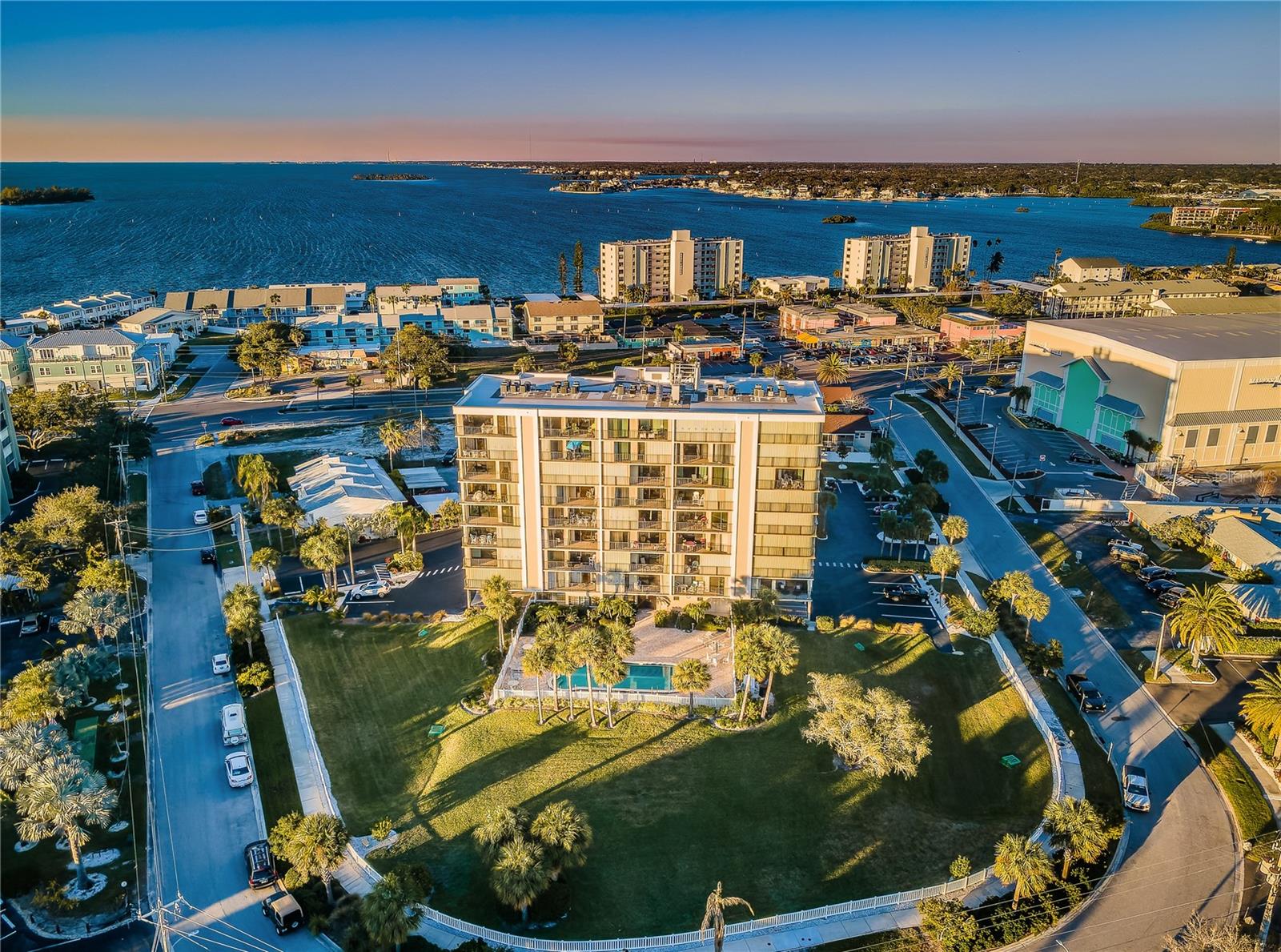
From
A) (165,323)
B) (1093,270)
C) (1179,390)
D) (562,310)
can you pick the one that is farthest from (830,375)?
(165,323)

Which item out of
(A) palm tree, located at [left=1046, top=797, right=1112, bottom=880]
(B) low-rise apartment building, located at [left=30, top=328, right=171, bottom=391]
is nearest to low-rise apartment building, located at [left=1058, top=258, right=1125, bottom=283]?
(A) palm tree, located at [left=1046, top=797, right=1112, bottom=880]

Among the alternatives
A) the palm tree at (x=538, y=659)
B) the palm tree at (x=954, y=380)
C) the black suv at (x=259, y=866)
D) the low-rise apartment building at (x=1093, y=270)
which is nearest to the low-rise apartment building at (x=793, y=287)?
the low-rise apartment building at (x=1093, y=270)

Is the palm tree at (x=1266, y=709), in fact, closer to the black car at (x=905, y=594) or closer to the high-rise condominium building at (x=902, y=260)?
the black car at (x=905, y=594)

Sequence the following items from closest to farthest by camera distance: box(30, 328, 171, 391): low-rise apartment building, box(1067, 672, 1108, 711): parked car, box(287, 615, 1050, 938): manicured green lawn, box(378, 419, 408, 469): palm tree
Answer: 1. box(287, 615, 1050, 938): manicured green lawn
2. box(1067, 672, 1108, 711): parked car
3. box(378, 419, 408, 469): palm tree
4. box(30, 328, 171, 391): low-rise apartment building

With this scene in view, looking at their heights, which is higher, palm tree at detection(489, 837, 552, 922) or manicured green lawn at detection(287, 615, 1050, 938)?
palm tree at detection(489, 837, 552, 922)

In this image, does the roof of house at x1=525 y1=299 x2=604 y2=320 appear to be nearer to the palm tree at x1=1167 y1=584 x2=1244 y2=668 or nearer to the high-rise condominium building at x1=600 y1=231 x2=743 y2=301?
the high-rise condominium building at x1=600 y1=231 x2=743 y2=301

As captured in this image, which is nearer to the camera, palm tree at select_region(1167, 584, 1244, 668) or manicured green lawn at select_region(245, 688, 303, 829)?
manicured green lawn at select_region(245, 688, 303, 829)

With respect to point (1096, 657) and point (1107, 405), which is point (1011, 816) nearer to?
point (1096, 657)
